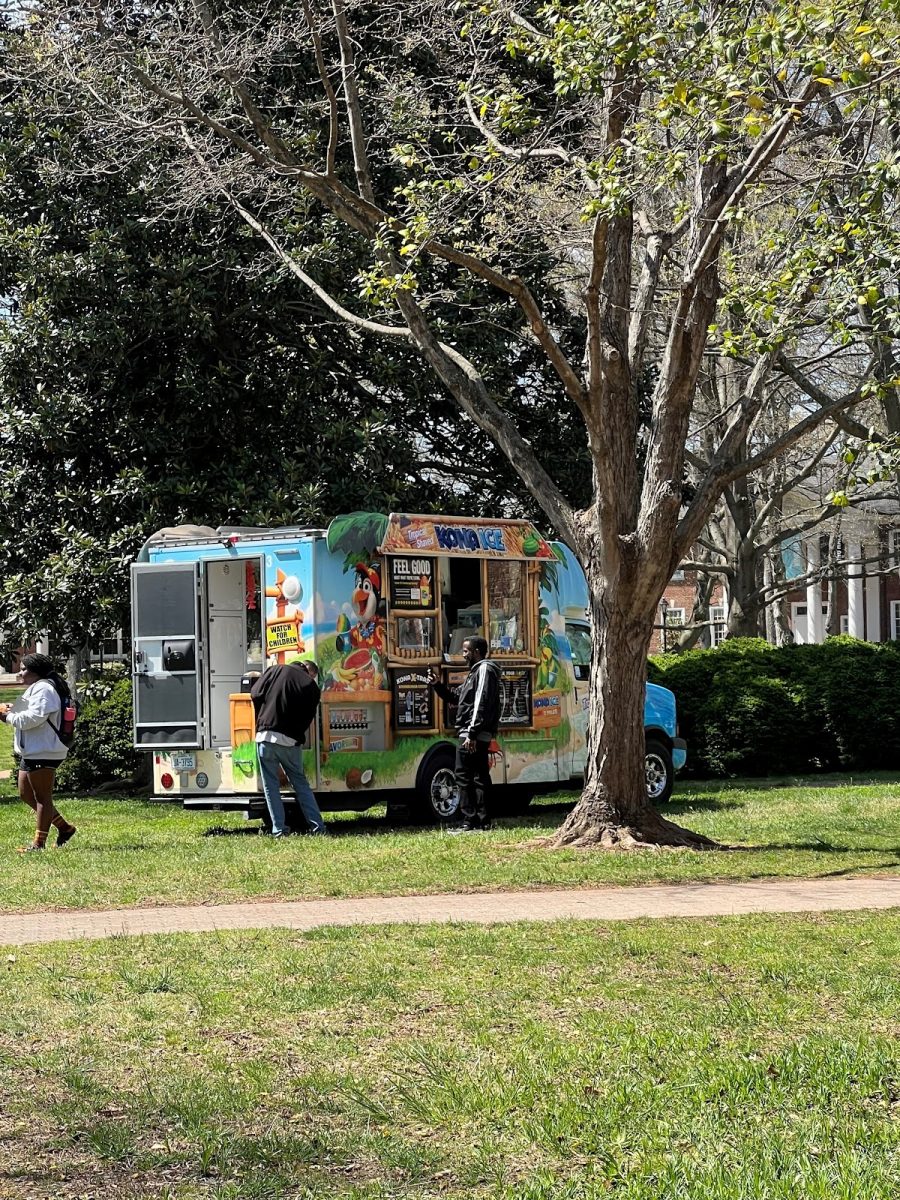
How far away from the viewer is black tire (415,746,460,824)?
1667 cm

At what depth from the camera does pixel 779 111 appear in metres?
11.4

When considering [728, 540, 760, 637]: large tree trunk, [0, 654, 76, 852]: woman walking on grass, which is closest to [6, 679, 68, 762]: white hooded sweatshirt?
[0, 654, 76, 852]: woman walking on grass

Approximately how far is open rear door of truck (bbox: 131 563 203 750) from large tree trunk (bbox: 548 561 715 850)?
4299mm

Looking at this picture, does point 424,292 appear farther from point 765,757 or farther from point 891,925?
point 891,925

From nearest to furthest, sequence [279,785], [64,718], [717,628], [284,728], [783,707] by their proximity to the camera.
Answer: [64,718] < [284,728] < [279,785] < [783,707] < [717,628]

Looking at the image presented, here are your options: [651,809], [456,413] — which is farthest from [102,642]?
[651,809]

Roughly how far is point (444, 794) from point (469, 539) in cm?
271

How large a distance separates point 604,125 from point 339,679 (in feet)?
19.0

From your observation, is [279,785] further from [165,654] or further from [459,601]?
[459,601]

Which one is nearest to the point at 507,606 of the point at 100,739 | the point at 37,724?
the point at 37,724

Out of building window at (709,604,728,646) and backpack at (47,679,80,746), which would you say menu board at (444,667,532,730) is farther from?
building window at (709,604,728,646)

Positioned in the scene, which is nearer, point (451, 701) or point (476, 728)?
point (476, 728)

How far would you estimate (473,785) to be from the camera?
16172 mm

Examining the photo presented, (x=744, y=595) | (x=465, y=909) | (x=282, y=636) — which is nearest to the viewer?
(x=465, y=909)
